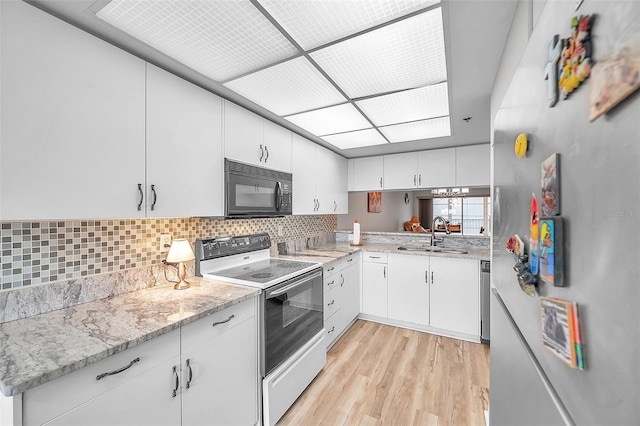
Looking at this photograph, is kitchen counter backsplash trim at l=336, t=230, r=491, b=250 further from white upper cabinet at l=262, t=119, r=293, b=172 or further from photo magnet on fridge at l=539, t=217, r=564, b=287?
photo magnet on fridge at l=539, t=217, r=564, b=287

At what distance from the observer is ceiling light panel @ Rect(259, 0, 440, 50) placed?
108 centimetres

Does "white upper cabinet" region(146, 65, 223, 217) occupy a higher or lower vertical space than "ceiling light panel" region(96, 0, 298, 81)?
lower

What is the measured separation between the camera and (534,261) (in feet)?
1.54

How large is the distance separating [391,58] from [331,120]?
3.25 feet

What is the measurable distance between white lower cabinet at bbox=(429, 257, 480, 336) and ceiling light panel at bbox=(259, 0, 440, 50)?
254 cm

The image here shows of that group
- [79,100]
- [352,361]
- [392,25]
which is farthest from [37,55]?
[352,361]

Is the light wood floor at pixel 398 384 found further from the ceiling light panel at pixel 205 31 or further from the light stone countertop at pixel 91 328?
the ceiling light panel at pixel 205 31

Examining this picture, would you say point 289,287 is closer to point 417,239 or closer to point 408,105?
point 408,105

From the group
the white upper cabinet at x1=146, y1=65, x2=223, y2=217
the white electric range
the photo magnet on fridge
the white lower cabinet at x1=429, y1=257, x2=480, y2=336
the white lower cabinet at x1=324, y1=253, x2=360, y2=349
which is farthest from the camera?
A: the white lower cabinet at x1=429, y1=257, x2=480, y2=336

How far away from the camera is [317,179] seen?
3.13 metres

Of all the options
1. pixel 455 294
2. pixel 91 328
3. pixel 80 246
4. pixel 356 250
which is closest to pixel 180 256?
pixel 80 246

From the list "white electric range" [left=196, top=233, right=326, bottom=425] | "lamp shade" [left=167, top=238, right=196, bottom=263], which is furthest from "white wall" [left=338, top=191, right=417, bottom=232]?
"lamp shade" [left=167, top=238, right=196, bottom=263]

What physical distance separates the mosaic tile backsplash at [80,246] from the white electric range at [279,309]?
26 centimetres

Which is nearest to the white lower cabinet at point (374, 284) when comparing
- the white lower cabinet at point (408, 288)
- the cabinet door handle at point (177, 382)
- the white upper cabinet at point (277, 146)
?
the white lower cabinet at point (408, 288)
